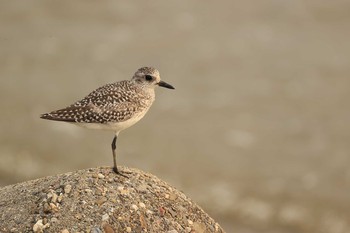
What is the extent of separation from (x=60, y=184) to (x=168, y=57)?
1622 centimetres

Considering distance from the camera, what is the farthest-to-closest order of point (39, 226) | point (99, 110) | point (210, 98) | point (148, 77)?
1. point (210, 98)
2. point (148, 77)
3. point (99, 110)
4. point (39, 226)

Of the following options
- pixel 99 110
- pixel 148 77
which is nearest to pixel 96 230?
pixel 99 110

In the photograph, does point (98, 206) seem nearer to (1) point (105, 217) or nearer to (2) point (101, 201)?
(2) point (101, 201)

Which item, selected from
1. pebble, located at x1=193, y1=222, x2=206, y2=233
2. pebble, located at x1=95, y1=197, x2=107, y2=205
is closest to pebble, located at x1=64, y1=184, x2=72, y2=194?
pebble, located at x1=95, y1=197, x2=107, y2=205

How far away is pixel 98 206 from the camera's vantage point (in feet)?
32.2

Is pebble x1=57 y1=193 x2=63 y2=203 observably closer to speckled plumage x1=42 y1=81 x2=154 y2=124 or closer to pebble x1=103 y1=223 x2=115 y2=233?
pebble x1=103 y1=223 x2=115 y2=233

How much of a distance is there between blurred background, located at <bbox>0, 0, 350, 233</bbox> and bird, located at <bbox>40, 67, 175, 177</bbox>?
744 cm

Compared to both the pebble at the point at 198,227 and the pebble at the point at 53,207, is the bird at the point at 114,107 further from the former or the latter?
the pebble at the point at 198,227

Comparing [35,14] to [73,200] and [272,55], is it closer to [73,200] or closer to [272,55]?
[272,55]

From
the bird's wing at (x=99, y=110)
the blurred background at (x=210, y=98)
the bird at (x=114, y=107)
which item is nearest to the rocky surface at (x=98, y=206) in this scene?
the bird at (x=114, y=107)

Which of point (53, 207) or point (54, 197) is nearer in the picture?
point (53, 207)

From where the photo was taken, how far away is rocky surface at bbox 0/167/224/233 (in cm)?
958

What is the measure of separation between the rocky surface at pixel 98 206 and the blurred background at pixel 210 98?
7.06m

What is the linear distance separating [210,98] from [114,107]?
43.9ft
